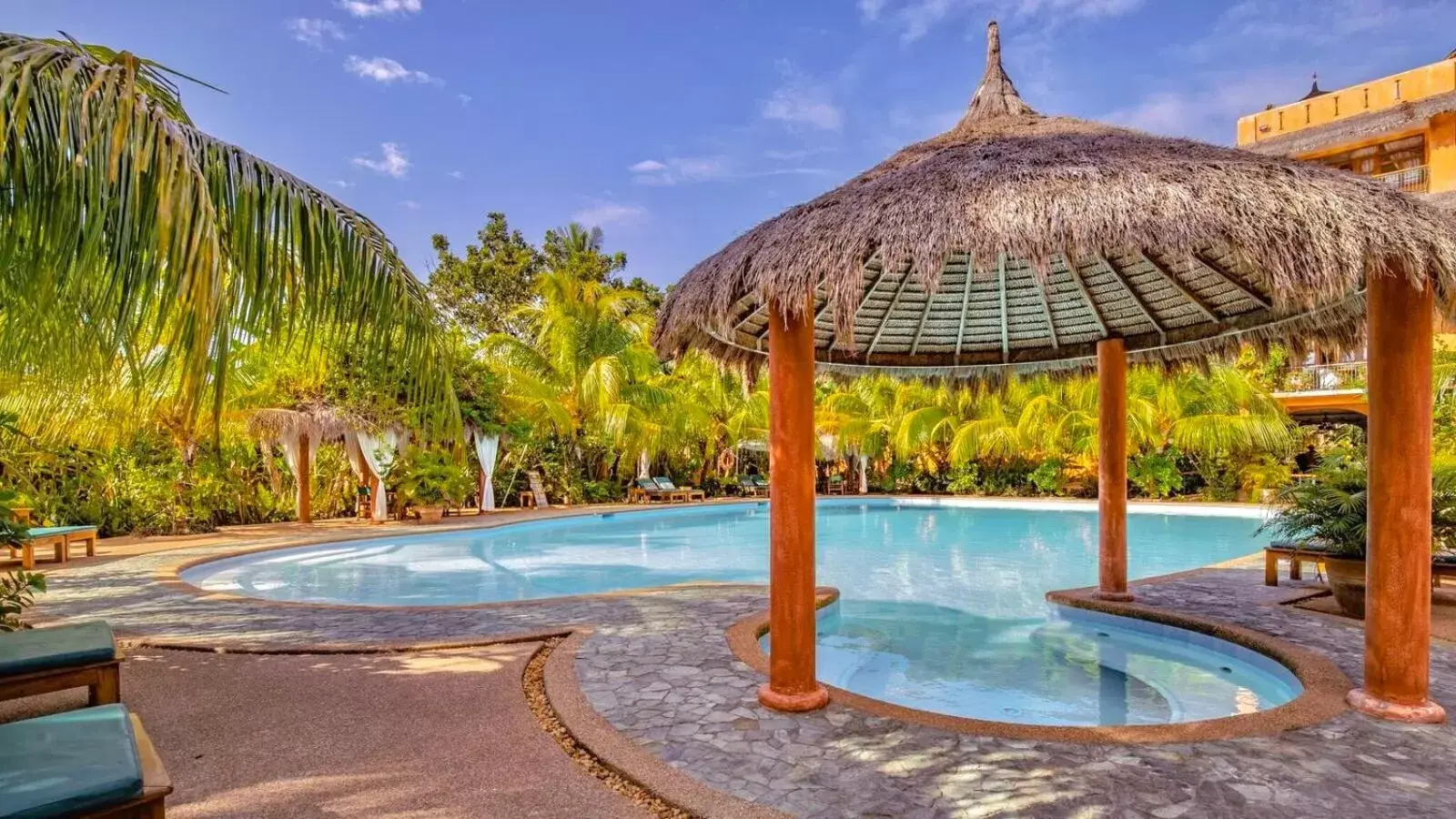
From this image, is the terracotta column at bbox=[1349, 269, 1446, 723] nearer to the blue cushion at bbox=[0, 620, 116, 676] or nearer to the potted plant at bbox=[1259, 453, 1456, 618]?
the potted plant at bbox=[1259, 453, 1456, 618]

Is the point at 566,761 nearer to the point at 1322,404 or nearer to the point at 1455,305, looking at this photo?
the point at 1455,305

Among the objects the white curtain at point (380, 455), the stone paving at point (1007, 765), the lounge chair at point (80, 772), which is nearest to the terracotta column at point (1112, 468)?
the stone paving at point (1007, 765)

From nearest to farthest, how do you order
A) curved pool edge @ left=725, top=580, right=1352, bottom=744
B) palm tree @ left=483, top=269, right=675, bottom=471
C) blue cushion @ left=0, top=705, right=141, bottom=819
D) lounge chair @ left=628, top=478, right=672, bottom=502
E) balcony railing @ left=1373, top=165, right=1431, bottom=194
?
blue cushion @ left=0, top=705, right=141, bottom=819
curved pool edge @ left=725, top=580, right=1352, bottom=744
palm tree @ left=483, top=269, right=675, bottom=471
lounge chair @ left=628, top=478, right=672, bottom=502
balcony railing @ left=1373, top=165, right=1431, bottom=194

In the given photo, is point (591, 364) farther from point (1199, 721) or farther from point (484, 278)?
point (1199, 721)

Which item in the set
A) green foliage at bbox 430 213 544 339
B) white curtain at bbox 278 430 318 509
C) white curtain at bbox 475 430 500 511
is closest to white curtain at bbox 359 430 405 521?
white curtain at bbox 278 430 318 509

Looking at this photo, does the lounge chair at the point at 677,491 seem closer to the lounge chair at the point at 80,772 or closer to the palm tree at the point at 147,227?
the palm tree at the point at 147,227

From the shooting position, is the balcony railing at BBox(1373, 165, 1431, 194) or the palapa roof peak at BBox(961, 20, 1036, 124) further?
the balcony railing at BBox(1373, 165, 1431, 194)

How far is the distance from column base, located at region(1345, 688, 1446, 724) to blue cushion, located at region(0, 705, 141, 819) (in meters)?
4.97

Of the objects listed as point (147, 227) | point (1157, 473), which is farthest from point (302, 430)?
point (1157, 473)

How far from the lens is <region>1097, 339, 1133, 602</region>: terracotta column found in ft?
20.5

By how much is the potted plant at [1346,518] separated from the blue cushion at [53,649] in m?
7.68

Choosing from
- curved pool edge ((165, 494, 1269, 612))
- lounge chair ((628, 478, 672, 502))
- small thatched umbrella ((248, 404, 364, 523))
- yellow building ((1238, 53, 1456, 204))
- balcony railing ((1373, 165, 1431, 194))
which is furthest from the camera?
balcony railing ((1373, 165, 1431, 194))

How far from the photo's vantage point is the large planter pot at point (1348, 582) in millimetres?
5484

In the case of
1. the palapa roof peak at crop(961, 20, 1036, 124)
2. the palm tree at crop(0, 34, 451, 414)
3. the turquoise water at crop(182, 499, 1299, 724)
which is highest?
the palapa roof peak at crop(961, 20, 1036, 124)
